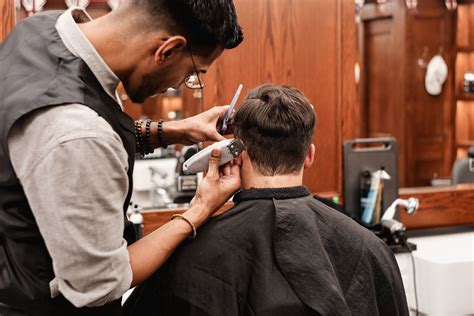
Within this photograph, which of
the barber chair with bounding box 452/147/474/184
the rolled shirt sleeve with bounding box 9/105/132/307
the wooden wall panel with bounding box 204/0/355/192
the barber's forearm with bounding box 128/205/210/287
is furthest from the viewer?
the barber chair with bounding box 452/147/474/184

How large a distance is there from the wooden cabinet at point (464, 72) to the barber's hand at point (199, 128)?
616 centimetres

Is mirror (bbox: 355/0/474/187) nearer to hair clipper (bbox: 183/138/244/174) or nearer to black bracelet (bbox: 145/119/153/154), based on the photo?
black bracelet (bbox: 145/119/153/154)

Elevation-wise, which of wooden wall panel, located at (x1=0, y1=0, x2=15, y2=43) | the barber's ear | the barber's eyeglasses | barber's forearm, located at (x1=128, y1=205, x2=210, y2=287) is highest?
wooden wall panel, located at (x1=0, y1=0, x2=15, y2=43)

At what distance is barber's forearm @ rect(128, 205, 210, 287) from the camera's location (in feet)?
5.10

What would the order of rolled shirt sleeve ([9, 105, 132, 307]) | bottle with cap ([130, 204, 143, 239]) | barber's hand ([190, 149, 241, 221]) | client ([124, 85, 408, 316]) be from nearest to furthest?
1. rolled shirt sleeve ([9, 105, 132, 307])
2. barber's hand ([190, 149, 241, 221])
3. client ([124, 85, 408, 316])
4. bottle with cap ([130, 204, 143, 239])

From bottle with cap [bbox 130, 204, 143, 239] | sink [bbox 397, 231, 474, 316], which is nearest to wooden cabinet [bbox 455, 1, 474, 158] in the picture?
sink [bbox 397, 231, 474, 316]

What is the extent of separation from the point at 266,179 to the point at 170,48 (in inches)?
22.1

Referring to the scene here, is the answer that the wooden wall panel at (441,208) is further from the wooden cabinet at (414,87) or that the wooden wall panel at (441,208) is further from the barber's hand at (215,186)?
the wooden cabinet at (414,87)

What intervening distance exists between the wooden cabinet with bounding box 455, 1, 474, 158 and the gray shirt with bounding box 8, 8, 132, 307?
682 centimetres

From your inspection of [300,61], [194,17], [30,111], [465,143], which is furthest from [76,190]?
[465,143]

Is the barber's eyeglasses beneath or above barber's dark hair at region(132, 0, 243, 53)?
beneath

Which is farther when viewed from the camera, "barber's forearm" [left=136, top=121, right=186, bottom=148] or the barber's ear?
"barber's forearm" [left=136, top=121, right=186, bottom=148]

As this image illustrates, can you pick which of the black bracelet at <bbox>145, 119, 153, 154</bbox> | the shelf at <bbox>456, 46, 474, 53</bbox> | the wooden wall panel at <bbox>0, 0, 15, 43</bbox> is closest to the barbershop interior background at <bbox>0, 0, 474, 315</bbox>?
the wooden wall panel at <bbox>0, 0, 15, 43</bbox>

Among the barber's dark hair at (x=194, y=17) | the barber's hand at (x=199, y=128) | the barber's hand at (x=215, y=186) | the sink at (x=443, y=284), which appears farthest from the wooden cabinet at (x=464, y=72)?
the barber's dark hair at (x=194, y=17)
